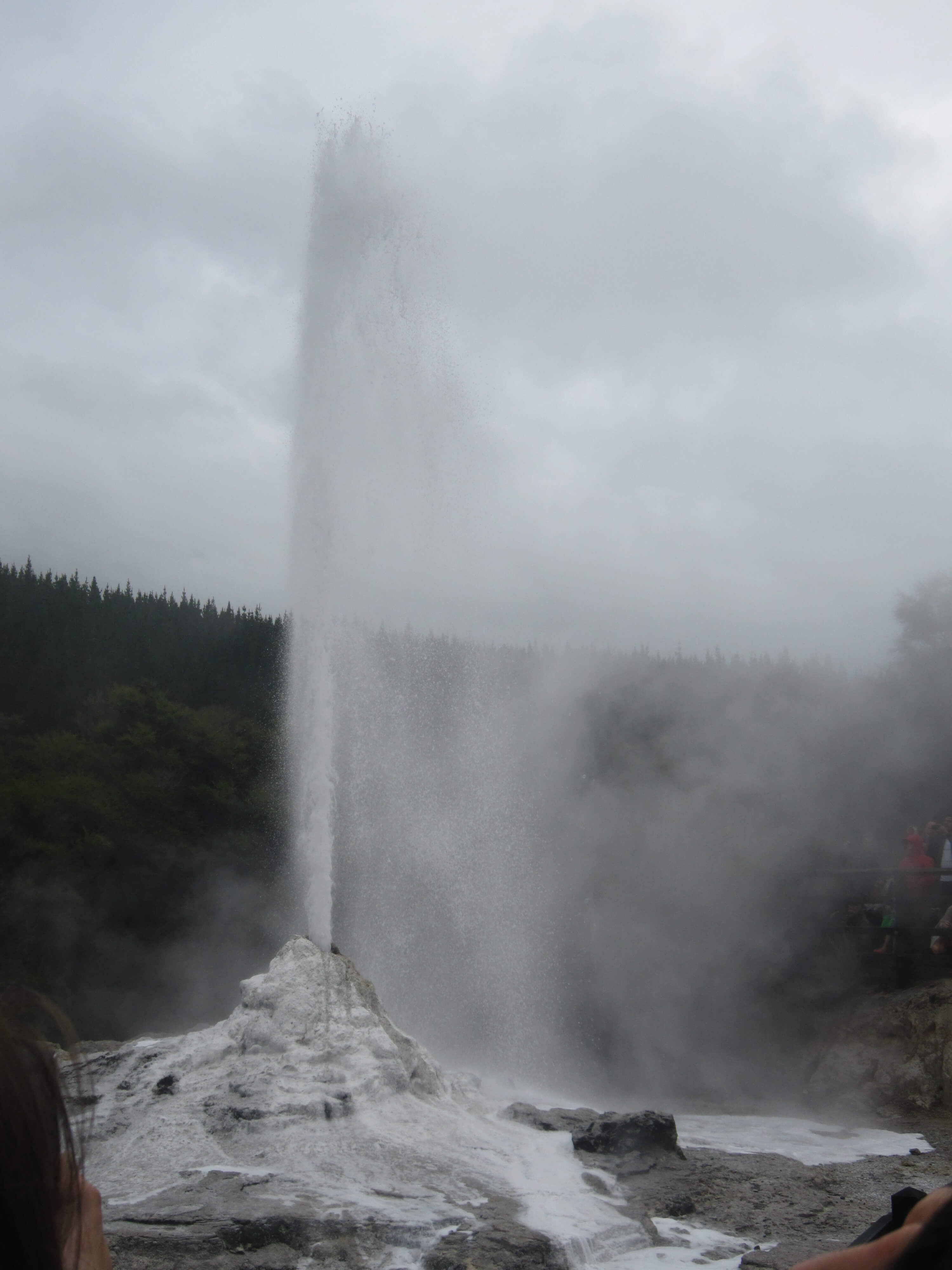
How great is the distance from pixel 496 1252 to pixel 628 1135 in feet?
5.70

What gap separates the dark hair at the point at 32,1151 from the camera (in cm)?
73

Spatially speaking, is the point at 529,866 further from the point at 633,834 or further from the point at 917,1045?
the point at 917,1045

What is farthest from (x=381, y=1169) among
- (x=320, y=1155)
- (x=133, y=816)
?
(x=133, y=816)

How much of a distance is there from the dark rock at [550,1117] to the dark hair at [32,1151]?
5.04m

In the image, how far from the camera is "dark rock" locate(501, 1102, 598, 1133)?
532 centimetres

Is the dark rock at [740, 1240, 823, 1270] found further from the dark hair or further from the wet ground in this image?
the dark hair

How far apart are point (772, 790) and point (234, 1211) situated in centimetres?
803

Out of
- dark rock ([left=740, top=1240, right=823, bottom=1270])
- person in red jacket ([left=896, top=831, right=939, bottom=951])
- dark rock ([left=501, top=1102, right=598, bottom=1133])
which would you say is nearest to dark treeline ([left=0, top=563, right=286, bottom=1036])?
dark rock ([left=501, top=1102, right=598, bottom=1133])

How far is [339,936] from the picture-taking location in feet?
38.1

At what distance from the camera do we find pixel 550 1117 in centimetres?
548

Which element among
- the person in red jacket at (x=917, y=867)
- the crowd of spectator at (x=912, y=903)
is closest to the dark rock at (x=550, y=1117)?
the crowd of spectator at (x=912, y=903)

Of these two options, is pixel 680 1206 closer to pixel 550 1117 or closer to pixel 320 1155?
pixel 550 1117

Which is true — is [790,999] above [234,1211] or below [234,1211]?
below

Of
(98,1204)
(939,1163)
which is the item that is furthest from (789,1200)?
(98,1204)
